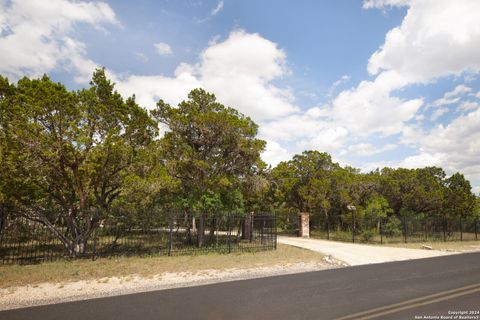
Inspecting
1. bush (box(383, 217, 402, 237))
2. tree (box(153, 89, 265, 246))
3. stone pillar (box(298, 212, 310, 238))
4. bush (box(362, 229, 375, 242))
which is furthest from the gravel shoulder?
stone pillar (box(298, 212, 310, 238))

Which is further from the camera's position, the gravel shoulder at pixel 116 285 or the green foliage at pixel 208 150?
→ the green foliage at pixel 208 150

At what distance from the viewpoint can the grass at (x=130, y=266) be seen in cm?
941

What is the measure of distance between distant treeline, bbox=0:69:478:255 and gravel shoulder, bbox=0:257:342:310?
452 cm

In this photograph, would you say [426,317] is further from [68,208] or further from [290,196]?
[290,196]

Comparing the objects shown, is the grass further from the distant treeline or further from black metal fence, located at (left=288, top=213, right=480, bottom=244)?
black metal fence, located at (left=288, top=213, right=480, bottom=244)

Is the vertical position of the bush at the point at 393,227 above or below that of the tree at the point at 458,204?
below

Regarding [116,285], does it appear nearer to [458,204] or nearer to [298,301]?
[298,301]

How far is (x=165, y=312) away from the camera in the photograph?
6129mm

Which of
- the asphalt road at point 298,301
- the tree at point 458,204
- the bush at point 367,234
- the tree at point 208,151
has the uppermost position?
the tree at point 208,151

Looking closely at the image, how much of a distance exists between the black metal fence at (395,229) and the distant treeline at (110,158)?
1031 centimetres

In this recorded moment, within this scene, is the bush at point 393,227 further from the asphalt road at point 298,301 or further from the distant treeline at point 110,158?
the asphalt road at point 298,301

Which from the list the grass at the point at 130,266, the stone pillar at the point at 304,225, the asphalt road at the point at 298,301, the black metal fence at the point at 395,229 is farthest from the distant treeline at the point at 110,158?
the black metal fence at the point at 395,229

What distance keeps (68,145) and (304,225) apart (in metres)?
21.9

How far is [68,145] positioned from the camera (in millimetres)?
12062
